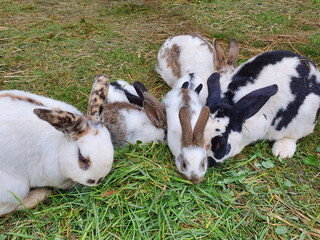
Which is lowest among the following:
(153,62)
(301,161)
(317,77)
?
(301,161)

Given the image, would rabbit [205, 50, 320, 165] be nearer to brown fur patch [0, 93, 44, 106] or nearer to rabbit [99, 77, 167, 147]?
rabbit [99, 77, 167, 147]

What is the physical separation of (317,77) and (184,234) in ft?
6.73

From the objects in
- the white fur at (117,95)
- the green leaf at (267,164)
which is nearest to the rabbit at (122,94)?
the white fur at (117,95)

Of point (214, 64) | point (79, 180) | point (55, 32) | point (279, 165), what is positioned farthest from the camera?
point (55, 32)

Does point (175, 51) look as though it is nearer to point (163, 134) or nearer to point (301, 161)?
point (163, 134)

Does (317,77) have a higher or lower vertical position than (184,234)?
higher

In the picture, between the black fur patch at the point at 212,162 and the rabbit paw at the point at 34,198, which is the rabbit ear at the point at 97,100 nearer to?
the rabbit paw at the point at 34,198

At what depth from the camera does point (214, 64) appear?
12.2 feet

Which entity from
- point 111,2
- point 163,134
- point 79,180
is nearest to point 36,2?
point 111,2

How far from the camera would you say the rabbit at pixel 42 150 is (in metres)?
2.01

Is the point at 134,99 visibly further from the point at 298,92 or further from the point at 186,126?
the point at 298,92

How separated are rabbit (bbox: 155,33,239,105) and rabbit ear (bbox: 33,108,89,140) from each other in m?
1.99

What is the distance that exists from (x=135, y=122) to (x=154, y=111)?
9.2 inches

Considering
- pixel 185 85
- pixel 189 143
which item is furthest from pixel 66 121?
pixel 185 85
